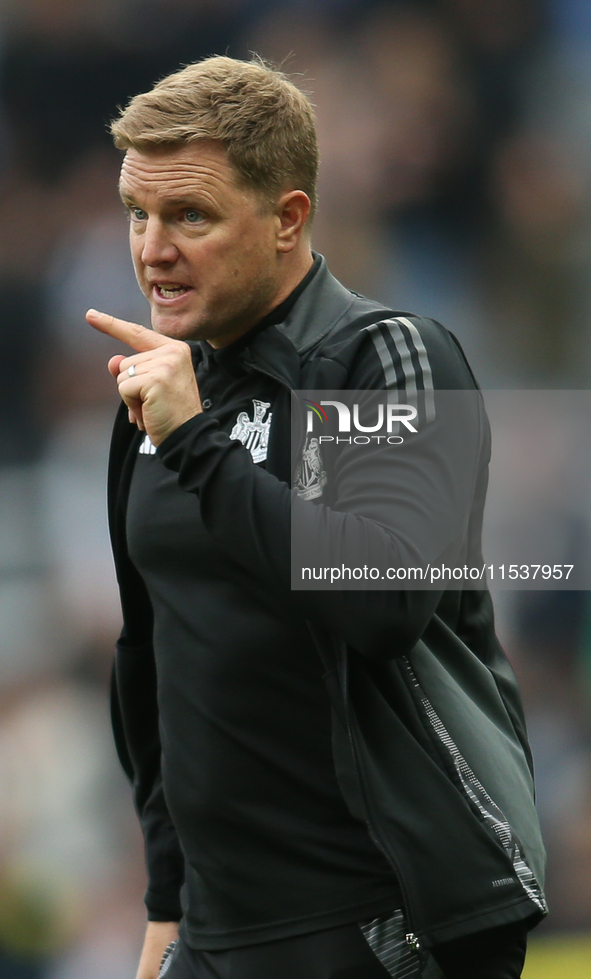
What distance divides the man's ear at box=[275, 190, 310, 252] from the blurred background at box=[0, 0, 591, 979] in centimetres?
215

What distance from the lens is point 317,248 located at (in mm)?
3959

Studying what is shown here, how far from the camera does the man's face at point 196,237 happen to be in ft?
4.93

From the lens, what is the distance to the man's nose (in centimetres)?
151

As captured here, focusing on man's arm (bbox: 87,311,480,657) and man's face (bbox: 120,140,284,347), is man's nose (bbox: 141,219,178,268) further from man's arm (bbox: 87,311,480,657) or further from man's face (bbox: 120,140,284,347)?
man's arm (bbox: 87,311,480,657)

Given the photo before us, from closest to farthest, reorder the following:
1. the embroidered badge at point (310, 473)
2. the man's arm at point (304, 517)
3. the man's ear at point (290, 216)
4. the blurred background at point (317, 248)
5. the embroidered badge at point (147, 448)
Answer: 1. the man's arm at point (304, 517)
2. the embroidered badge at point (310, 473)
3. the man's ear at point (290, 216)
4. the embroidered badge at point (147, 448)
5. the blurred background at point (317, 248)

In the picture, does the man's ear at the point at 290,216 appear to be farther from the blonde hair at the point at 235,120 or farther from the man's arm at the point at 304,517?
the man's arm at the point at 304,517

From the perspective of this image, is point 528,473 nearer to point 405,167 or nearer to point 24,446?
point 405,167

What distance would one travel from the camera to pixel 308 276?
1625 millimetres

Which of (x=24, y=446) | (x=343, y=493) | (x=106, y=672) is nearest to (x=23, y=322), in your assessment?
(x=24, y=446)

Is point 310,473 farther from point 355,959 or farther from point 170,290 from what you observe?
point 355,959

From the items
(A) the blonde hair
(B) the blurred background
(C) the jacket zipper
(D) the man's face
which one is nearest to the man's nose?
(D) the man's face

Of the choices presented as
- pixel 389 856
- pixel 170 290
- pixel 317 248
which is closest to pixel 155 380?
pixel 170 290

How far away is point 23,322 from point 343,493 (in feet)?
8.49

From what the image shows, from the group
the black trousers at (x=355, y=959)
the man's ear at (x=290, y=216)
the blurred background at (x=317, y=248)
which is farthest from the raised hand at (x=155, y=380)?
the blurred background at (x=317, y=248)
